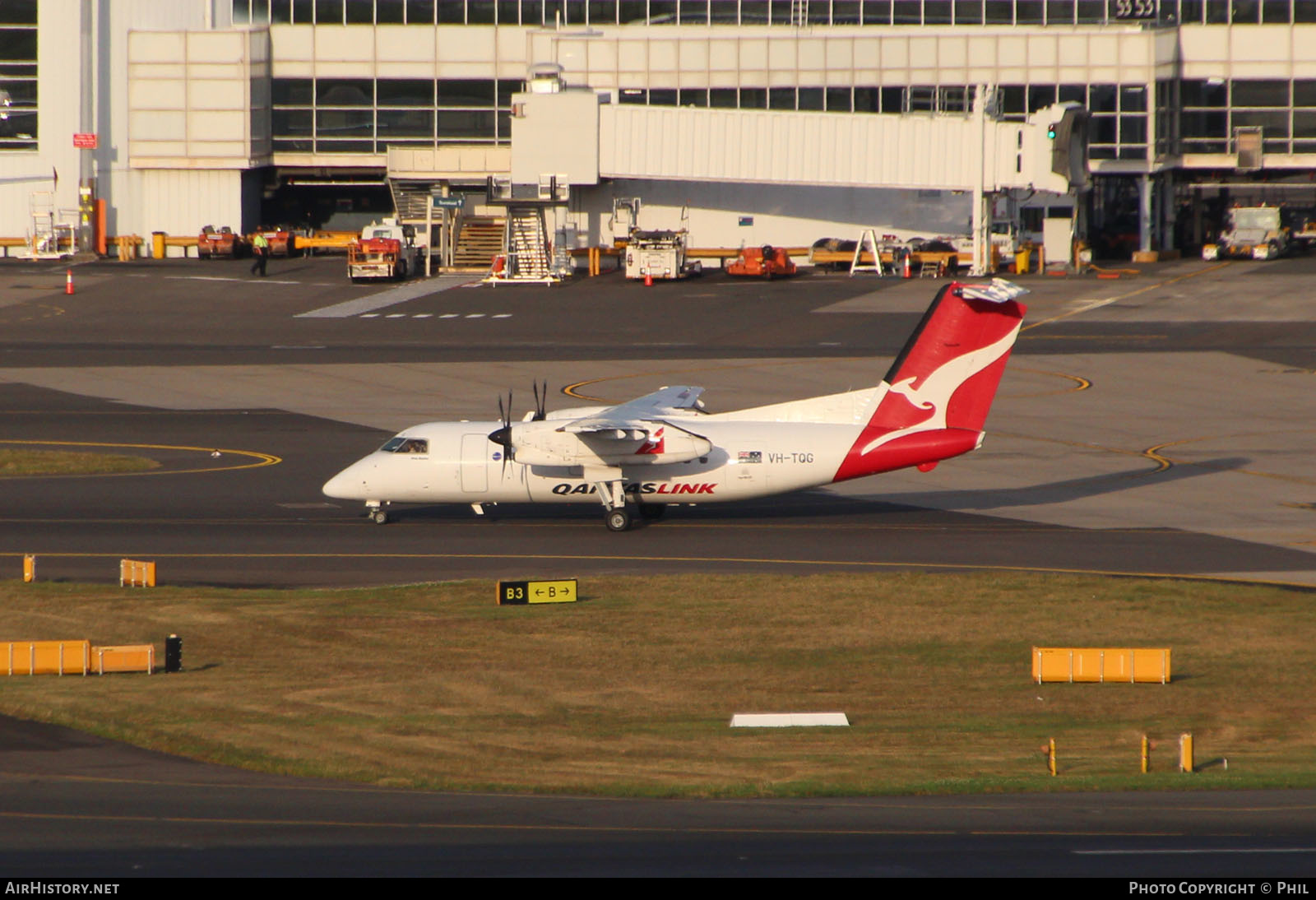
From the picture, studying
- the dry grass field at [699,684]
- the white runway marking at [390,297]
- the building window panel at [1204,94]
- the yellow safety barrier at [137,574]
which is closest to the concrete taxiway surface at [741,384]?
the white runway marking at [390,297]

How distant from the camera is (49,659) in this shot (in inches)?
1059

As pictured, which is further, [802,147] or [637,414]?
[802,147]

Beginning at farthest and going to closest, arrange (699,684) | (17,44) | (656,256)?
(17,44) < (656,256) < (699,684)

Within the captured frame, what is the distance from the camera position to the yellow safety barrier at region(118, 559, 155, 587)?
32.5 meters

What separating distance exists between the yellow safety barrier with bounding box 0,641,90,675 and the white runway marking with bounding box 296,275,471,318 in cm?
5394

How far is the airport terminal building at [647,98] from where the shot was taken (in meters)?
94.8

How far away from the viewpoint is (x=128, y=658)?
88.9ft

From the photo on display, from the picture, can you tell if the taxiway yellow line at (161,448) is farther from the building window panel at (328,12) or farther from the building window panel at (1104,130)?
the building window panel at (1104,130)

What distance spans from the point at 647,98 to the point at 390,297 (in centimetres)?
2298

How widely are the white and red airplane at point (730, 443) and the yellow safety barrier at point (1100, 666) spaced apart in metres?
11.8

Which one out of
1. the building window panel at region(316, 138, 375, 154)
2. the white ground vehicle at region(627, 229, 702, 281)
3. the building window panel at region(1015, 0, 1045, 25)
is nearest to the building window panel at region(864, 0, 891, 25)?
the building window panel at region(1015, 0, 1045, 25)

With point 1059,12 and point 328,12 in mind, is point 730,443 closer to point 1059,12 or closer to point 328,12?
point 1059,12

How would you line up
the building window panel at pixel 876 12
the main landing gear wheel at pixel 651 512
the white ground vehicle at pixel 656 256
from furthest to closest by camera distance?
the building window panel at pixel 876 12 → the white ground vehicle at pixel 656 256 → the main landing gear wheel at pixel 651 512

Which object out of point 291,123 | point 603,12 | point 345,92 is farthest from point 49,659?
point 603,12
